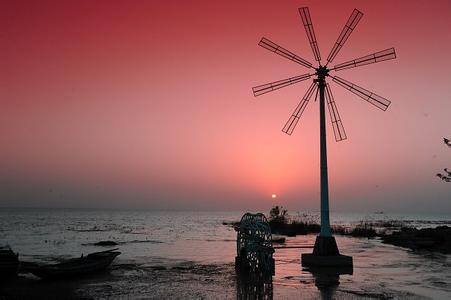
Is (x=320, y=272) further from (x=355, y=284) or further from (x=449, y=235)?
(x=449, y=235)

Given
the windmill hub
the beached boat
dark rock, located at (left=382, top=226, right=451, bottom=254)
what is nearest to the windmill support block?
the windmill hub

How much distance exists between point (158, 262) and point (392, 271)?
17.8 metres

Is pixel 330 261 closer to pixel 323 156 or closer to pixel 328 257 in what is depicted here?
pixel 328 257

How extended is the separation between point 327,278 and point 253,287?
199 inches

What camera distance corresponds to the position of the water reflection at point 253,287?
22016 millimetres

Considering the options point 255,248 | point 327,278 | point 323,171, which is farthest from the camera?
point 323,171

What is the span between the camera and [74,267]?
1129 inches

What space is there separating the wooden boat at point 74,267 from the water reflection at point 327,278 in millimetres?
13325

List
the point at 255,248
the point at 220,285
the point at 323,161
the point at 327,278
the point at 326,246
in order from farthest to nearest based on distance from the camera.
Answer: the point at 323,161
the point at 326,246
the point at 255,248
the point at 327,278
the point at 220,285

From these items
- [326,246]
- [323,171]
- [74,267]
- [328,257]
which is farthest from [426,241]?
[74,267]

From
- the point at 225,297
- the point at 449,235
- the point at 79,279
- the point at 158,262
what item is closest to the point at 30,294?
the point at 79,279

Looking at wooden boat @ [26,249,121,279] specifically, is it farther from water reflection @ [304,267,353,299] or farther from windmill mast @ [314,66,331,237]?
windmill mast @ [314,66,331,237]

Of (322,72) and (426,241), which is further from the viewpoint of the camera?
(426,241)

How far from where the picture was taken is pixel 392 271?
31578 mm
